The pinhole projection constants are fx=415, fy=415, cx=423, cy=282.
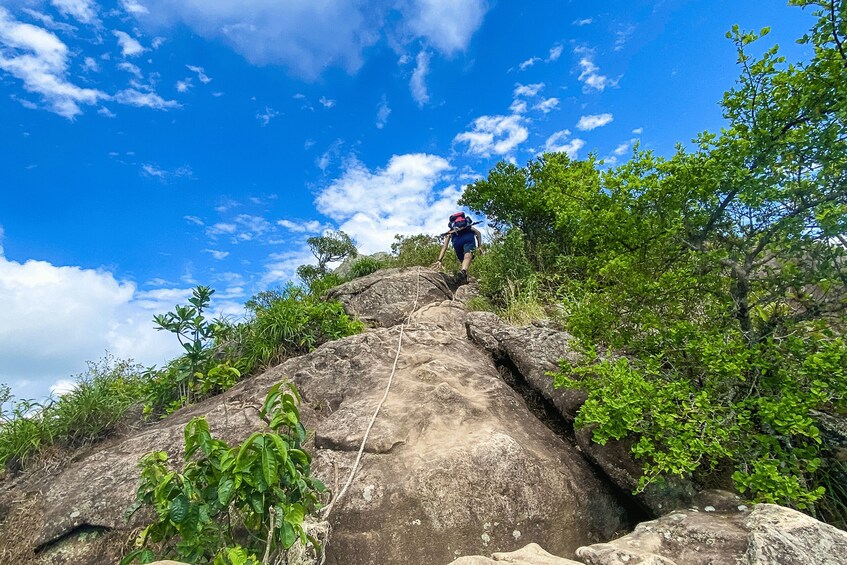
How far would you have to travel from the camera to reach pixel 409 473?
10.4ft

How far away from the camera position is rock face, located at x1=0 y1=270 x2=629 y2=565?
2.89 metres

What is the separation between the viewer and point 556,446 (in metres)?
3.64

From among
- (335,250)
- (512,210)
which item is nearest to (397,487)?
(512,210)

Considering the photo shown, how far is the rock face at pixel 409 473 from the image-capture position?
9.49 ft

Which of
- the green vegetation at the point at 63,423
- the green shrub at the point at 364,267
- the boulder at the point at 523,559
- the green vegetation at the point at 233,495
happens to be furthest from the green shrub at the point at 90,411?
the green shrub at the point at 364,267

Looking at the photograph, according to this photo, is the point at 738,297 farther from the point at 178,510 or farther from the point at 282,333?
the point at 282,333

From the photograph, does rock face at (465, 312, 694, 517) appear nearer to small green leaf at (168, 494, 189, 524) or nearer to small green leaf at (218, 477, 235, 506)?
small green leaf at (218, 477, 235, 506)

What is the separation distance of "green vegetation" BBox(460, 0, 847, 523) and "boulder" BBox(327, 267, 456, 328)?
5246mm

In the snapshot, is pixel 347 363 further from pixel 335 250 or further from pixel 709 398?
pixel 335 250

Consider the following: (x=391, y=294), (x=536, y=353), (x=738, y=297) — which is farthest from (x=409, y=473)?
(x=391, y=294)

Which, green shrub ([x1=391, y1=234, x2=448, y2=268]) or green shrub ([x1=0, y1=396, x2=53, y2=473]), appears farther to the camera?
green shrub ([x1=391, y1=234, x2=448, y2=268])

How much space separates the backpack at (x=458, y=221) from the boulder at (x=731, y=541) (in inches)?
339

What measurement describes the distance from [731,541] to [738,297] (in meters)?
1.69

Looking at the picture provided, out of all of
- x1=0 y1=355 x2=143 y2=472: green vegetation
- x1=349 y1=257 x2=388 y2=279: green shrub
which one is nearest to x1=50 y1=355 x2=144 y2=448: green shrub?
x1=0 y1=355 x2=143 y2=472: green vegetation
